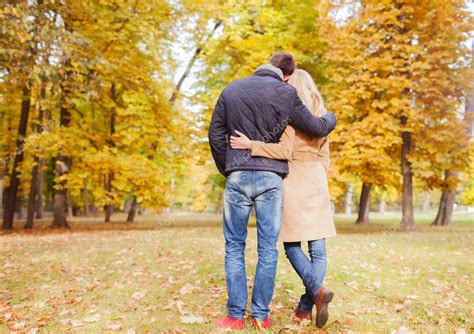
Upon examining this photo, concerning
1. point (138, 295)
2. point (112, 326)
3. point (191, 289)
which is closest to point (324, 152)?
point (112, 326)

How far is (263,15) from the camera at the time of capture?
50.4 ft

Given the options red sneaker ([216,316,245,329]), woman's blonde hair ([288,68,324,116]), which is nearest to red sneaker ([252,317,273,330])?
red sneaker ([216,316,245,329])

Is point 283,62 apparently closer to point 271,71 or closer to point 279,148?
point 271,71

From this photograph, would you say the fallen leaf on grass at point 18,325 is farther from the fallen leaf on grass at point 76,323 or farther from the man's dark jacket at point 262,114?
the man's dark jacket at point 262,114

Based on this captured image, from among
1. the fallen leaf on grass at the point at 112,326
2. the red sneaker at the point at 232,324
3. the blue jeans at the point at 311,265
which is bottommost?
the fallen leaf on grass at the point at 112,326

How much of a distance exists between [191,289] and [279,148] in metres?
2.74

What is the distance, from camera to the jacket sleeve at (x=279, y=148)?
364cm

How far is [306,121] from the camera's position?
3.71m

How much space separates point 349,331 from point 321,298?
1.54 ft

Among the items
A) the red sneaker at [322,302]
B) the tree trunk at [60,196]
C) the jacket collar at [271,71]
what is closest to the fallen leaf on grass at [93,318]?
the red sneaker at [322,302]

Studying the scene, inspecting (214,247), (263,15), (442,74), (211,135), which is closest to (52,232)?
(214,247)

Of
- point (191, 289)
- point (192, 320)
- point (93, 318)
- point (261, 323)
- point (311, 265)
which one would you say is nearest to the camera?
point (261, 323)

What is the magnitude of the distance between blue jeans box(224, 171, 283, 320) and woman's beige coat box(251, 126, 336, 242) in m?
0.17

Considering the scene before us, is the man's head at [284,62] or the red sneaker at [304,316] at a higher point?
the man's head at [284,62]
